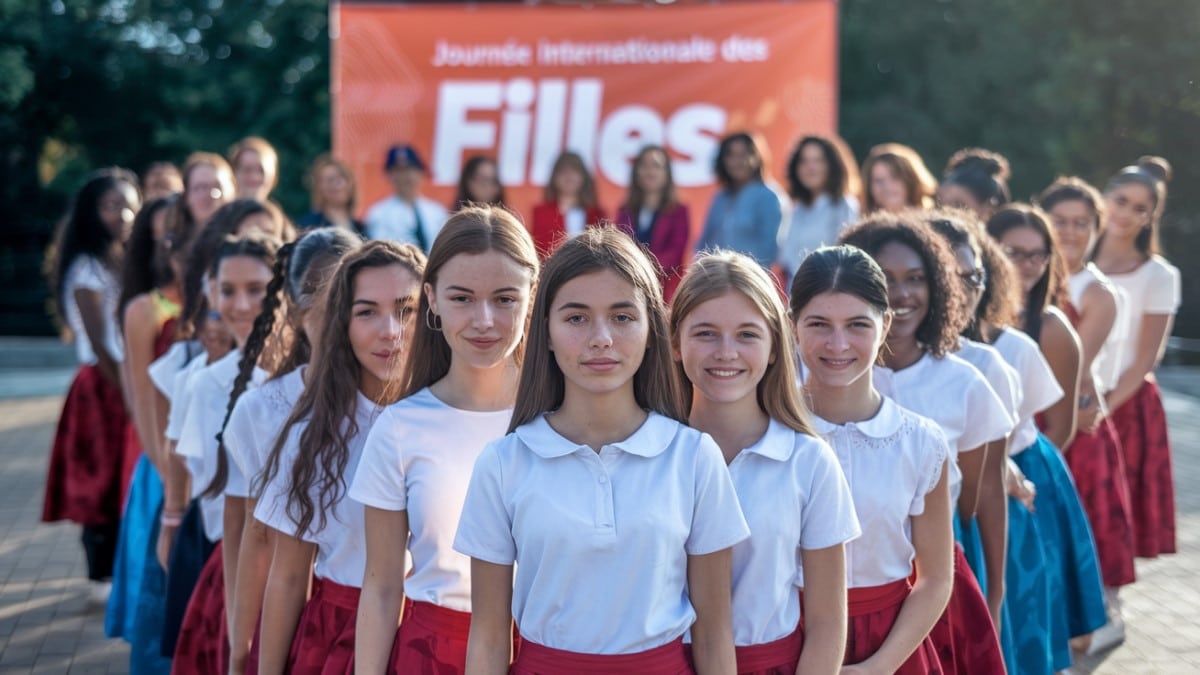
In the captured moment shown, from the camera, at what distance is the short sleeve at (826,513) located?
2506 millimetres

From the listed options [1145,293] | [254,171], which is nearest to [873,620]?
[1145,293]

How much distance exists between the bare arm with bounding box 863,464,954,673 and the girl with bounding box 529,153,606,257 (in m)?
5.75

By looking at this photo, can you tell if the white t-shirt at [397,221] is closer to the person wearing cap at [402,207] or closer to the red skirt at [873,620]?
the person wearing cap at [402,207]

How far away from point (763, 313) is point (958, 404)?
938 mm

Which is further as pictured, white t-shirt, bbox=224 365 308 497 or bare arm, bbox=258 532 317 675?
white t-shirt, bbox=224 365 308 497

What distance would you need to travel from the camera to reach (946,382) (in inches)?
132

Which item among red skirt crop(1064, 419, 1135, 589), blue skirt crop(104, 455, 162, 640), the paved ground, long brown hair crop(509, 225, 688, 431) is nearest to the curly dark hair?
long brown hair crop(509, 225, 688, 431)

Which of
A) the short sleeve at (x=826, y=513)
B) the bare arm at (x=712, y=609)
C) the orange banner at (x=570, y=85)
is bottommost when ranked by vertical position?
the bare arm at (x=712, y=609)

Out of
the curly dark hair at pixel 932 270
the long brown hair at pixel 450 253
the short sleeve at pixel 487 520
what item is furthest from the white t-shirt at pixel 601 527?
the curly dark hair at pixel 932 270

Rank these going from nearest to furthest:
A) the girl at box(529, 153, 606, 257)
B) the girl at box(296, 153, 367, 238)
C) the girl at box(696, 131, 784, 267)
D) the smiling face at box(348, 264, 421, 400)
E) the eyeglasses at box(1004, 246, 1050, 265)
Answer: the smiling face at box(348, 264, 421, 400)
the eyeglasses at box(1004, 246, 1050, 265)
the girl at box(296, 153, 367, 238)
the girl at box(696, 131, 784, 267)
the girl at box(529, 153, 606, 257)

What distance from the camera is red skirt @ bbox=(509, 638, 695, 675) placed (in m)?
2.32

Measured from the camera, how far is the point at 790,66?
35.0ft

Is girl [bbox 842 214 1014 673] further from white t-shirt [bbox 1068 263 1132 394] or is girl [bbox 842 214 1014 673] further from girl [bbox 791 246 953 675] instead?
white t-shirt [bbox 1068 263 1132 394]

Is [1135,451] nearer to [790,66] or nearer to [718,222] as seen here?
[718,222]
